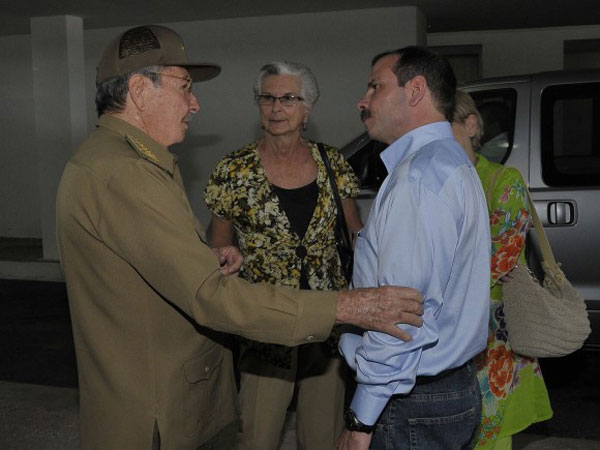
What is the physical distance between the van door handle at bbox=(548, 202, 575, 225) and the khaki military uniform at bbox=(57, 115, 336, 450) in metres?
3.06

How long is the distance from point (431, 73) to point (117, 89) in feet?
2.92

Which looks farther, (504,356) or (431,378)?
(504,356)

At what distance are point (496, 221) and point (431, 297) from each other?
106 centimetres

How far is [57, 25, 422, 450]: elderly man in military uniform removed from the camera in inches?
72.1

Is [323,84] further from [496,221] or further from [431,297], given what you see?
[431,297]

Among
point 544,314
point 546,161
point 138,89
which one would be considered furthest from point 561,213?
point 138,89

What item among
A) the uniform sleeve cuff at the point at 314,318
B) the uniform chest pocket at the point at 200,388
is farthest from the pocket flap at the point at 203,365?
the uniform sleeve cuff at the point at 314,318

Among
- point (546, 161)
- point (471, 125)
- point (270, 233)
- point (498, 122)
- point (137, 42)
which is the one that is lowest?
point (270, 233)

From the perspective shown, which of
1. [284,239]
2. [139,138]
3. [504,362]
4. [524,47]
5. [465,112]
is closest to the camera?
[139,138]

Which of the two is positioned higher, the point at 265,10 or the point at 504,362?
the point at 265,10

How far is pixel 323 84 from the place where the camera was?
966 centimetres

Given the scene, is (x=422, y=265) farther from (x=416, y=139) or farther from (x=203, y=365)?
(x=203, y=365)

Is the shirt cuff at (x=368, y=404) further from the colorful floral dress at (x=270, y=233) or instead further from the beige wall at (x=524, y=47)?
the beige wall at (x=524, y=47)

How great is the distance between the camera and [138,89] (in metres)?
2.08
